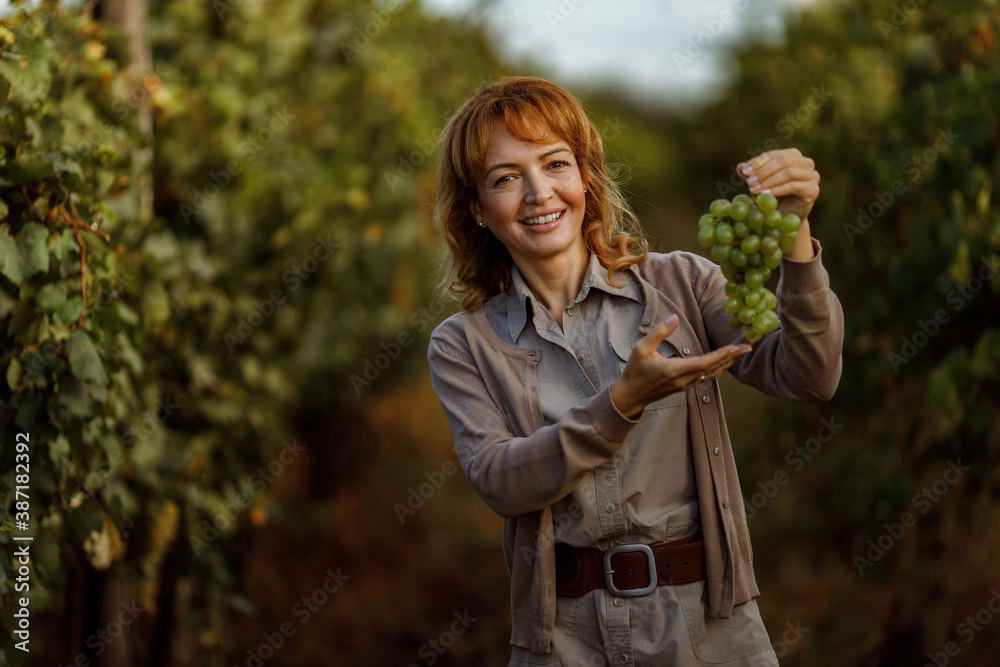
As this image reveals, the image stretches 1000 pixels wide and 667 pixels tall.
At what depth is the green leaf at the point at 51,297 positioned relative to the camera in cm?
A: 215

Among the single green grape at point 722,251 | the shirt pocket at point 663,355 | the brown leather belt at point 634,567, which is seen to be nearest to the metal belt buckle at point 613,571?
the brown leather belt at point 634,567

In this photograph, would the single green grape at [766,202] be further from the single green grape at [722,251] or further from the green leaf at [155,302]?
the green leaf at [155,302]

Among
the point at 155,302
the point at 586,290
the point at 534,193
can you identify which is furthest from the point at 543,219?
the point at 155,302

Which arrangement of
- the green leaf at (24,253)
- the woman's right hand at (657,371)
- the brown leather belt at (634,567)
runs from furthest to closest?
the green leaf at (24,253) < the brown leather belt at (634,567) < the woman's right hand at (657,371)

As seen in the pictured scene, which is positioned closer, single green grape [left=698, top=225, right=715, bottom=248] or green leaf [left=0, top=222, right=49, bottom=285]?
single green grape [left=698, top=225, right=715, bottom=248]

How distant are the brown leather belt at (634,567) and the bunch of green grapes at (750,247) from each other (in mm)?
435

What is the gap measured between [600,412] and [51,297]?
1.26m

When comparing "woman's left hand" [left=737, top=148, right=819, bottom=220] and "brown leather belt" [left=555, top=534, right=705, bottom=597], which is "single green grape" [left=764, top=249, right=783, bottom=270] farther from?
"brown leather belt" [left=555, top=534, right=705, bottom=597]

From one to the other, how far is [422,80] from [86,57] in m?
4.46

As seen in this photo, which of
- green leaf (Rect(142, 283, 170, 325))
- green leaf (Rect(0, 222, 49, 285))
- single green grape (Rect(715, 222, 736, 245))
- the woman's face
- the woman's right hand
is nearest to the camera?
the woman's right hand

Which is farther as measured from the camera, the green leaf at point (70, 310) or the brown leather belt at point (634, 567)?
the green leaf at point (70, 310)

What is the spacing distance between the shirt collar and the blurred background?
1.22ft

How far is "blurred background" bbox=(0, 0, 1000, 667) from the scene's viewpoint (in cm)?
229

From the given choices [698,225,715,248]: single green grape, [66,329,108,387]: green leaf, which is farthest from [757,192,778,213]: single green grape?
[66,329,108,387]: green leaf
